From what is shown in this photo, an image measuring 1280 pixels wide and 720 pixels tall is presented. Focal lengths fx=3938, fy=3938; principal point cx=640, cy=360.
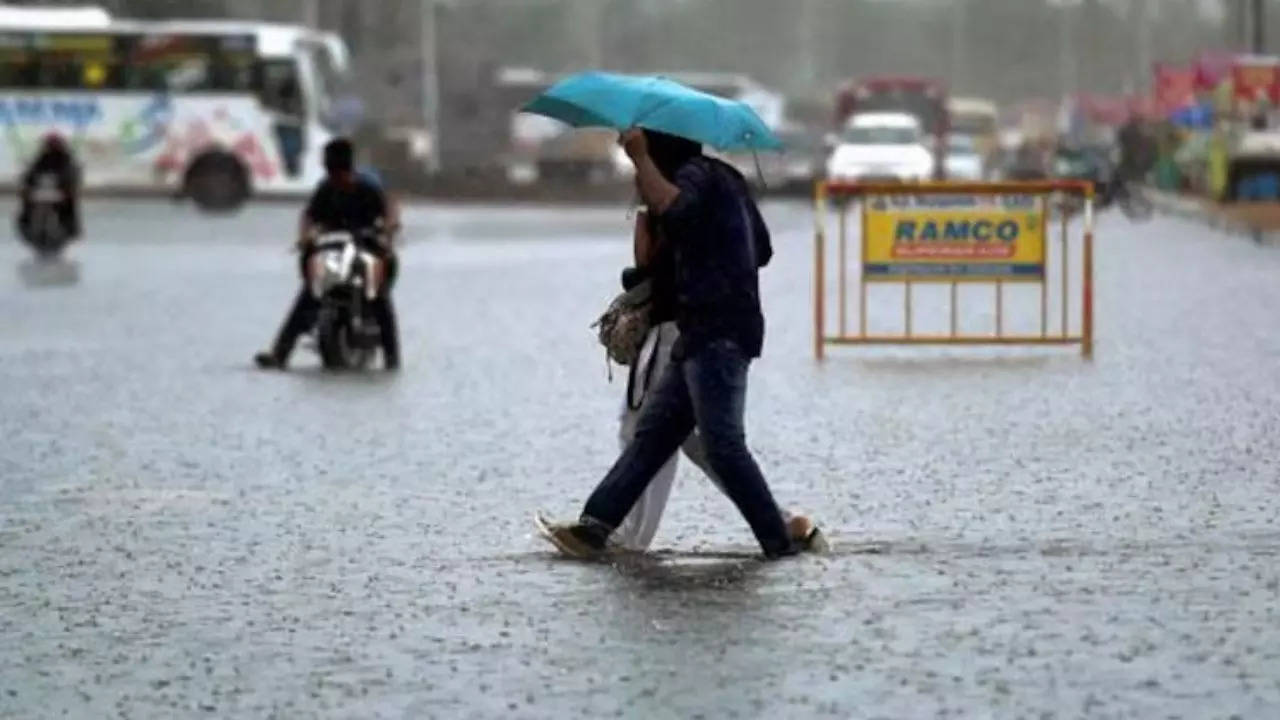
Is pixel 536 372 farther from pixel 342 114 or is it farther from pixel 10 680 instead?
pixel 342 114

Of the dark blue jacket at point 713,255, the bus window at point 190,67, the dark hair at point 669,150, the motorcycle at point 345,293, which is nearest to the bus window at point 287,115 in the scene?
the bus window at point 190,67

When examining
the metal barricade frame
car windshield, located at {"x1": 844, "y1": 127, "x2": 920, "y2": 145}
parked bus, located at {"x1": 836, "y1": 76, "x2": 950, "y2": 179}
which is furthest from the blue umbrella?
parked bus, located at {"x1": 836, "y1": 76, "x2": 950, "y2": 179}

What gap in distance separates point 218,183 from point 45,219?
71.7ft

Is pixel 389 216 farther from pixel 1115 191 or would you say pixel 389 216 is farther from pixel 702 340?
pixel 1115 191

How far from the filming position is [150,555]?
12.8 metres

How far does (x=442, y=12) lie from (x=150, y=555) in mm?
126386

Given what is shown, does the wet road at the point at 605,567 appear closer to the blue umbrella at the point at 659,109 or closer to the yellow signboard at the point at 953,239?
the yellow signboard at the point at 953,239

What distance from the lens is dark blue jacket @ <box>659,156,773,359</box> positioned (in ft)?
40.0

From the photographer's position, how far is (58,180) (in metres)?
43.8

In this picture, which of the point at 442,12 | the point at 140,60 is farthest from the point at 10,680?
the point at 442,12

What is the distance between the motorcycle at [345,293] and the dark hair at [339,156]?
0.41 metres

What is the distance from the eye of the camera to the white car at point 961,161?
82.0 m

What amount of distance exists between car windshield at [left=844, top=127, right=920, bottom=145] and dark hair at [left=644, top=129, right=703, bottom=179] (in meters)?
53.4

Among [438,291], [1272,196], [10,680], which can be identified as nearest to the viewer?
[10,680]
